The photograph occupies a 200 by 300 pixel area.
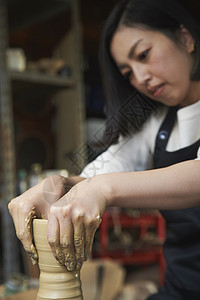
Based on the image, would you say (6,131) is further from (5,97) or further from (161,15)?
(161,15)

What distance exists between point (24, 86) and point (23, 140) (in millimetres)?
699

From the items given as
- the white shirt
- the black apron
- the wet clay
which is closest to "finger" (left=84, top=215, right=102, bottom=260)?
the wet clay

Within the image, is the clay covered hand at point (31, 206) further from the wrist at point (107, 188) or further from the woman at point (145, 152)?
the wrist at point (107, 188)

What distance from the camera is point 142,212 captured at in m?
3.70

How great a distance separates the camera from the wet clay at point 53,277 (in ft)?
2.47

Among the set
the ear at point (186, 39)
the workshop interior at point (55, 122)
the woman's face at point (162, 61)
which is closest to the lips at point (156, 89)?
the woman's face at point (162, 61)

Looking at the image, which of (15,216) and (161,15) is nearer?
(15,216)

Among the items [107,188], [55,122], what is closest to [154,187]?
[107,188]

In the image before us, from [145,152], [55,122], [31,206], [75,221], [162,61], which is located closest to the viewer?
[75,221]

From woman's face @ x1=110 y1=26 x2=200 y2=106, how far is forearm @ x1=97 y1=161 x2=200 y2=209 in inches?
13.7

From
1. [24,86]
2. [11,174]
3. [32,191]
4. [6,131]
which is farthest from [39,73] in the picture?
[32,191]

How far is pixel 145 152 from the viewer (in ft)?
4.02

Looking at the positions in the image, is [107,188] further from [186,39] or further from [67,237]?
[186,39]

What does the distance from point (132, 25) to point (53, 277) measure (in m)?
0.68
